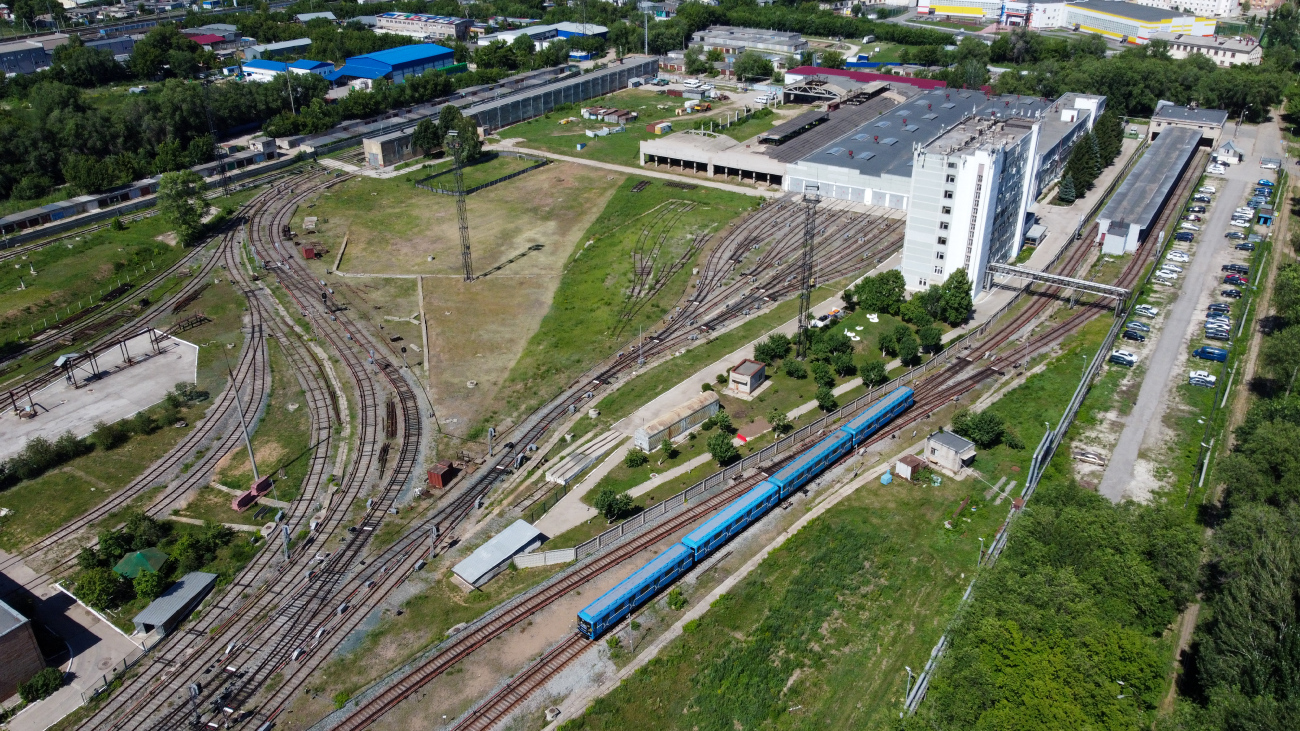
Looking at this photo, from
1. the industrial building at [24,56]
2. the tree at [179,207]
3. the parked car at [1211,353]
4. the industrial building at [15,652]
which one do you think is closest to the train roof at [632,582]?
the industrial building at [15,652]

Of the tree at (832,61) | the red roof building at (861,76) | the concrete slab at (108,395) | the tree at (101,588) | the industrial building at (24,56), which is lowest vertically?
the tree at (101,588)

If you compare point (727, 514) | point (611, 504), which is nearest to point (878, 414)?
point (727, 514)

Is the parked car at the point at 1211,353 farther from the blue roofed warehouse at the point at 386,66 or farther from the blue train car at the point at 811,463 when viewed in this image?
the blue roofed warehouse at the point at 386,66

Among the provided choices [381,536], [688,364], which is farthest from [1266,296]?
[381,536]

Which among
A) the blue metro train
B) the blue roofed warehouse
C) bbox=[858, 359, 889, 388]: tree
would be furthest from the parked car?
the blue roofed warehouse

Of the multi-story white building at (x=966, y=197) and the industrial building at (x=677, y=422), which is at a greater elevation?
the multi-story white building at (x=966, y=197)

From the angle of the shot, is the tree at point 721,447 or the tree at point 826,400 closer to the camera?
the tree at point 721,447
